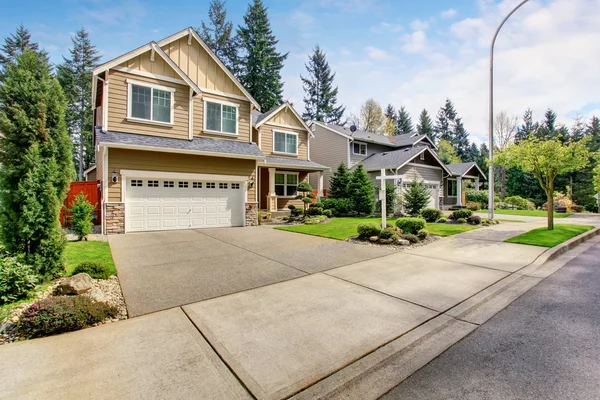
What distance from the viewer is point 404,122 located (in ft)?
158

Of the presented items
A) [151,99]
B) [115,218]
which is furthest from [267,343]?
[151,99]

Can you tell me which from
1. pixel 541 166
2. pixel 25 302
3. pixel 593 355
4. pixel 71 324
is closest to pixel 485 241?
pixel 541 166

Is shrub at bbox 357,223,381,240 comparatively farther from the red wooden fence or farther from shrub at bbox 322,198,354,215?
the red wooden fence

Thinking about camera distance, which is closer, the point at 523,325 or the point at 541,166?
the point at 523,325

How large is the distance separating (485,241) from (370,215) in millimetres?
8506

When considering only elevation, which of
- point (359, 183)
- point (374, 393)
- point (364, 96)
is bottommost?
point (374, 393)

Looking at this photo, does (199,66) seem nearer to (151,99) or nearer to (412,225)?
(151,99)

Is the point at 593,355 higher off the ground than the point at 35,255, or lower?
lower

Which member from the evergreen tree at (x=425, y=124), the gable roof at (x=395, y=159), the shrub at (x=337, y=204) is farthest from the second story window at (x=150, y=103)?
the evergreen tree at (x=425, y=124)

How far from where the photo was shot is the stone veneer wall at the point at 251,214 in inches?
528

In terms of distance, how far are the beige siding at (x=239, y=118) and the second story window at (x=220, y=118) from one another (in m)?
0.19

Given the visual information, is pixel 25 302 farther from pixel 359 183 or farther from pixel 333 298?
pixel 359 183

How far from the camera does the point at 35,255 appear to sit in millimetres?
4680

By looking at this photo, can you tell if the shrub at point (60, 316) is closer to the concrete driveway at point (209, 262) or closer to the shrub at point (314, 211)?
the concrete driveway at point (209, 262)
